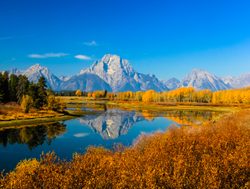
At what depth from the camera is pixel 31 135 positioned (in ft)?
249

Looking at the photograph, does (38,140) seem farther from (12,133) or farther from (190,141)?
(190,141)

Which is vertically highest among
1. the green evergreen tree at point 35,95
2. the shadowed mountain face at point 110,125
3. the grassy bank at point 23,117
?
the green evergreen tree at point 35,95

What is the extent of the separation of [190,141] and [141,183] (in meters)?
14.1

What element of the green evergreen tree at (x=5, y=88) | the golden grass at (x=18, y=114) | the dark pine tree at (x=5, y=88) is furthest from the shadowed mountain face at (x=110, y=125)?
the dark pine tree at (x=5, y=88)

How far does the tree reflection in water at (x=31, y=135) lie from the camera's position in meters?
Answer: 67.3

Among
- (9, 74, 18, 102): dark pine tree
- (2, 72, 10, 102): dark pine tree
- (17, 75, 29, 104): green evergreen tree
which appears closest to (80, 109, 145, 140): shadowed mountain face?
(17, 75, 29, 104): green evergreen tree

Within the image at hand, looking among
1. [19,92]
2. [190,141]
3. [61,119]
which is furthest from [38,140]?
[19,92]

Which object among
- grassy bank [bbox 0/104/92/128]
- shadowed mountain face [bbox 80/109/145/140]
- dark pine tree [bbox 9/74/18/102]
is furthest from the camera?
dark pine tree [bbox 9/74/18/102]

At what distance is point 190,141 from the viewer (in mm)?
26984

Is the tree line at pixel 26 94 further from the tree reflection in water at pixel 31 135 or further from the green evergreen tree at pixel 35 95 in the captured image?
the tree reflection in water at pixel 31 135

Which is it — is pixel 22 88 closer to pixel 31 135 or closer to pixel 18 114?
pixel 18 114

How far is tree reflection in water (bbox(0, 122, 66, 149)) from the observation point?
67312mm

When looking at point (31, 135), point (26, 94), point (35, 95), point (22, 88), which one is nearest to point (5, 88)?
point (22, 88)

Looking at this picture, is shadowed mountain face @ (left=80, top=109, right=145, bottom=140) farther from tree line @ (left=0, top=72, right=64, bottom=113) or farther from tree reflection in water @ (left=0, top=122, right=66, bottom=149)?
tree line @ (left=0, top=72, right=64, bottom=113)
